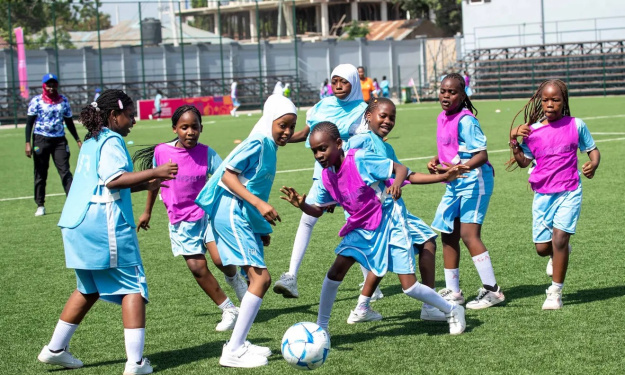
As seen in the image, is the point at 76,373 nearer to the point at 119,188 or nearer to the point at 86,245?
the point at 86,245

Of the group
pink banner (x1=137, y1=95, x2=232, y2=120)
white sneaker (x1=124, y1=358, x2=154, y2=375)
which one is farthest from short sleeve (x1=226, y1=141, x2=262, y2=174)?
pink banner (x1=137, y1=95, x2=232, y2=120)

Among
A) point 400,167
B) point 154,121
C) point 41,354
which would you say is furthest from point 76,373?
point 154,121

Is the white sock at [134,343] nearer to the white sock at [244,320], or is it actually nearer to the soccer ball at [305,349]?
the white sock at [244,320]

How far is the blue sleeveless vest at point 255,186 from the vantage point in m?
5.67

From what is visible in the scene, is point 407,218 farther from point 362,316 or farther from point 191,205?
point 191,205

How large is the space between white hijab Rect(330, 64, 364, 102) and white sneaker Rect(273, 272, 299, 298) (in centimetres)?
165

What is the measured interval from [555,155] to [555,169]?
116 mm

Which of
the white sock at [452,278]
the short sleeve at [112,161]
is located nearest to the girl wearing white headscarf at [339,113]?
the white sock at [452,278]

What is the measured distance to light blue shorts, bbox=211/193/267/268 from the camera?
5.61 meters

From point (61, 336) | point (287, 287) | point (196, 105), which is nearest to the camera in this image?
point (61, 336)

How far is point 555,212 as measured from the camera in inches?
→ 263

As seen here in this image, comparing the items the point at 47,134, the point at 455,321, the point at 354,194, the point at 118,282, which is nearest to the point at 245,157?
the point at 354,194

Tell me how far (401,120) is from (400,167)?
2572 centimetres

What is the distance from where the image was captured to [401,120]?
3127cm
